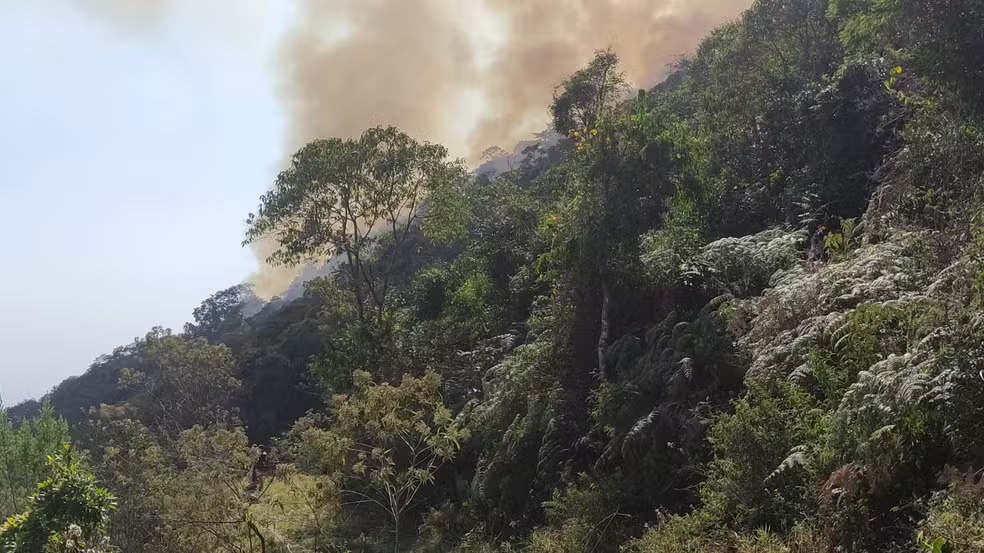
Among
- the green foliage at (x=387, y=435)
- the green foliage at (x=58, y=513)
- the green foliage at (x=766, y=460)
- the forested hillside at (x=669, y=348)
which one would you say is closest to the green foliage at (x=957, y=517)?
the forested hillside at (x=669, y=348)

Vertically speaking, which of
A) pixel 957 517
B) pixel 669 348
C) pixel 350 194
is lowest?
pixel 957 517

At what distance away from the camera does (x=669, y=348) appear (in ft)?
30.0

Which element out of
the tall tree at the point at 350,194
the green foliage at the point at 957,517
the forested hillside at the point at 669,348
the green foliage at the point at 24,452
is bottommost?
the green foliage at the point at 957,517

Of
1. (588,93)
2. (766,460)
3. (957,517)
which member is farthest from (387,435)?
(588,93)

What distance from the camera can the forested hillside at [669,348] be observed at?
5574 millimetres

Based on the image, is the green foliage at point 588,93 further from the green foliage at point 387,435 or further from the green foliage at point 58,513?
the green foliage at point 58,513

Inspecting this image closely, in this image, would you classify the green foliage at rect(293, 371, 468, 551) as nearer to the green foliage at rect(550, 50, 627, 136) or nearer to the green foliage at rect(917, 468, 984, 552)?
the green foliage at rect(917, 468, 984, 552)

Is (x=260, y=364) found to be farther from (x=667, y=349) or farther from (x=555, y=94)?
(x=667, y=349)

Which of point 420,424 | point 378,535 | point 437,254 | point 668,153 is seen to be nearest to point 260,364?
point 437,254

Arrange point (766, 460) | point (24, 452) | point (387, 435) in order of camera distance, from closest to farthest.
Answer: point (766, 460) → point (387, 435) → point (24, 452)

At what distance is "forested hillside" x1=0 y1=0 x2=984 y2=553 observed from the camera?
557cm

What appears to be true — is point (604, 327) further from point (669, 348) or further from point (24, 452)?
point (24, 452)

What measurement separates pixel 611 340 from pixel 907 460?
248 inches

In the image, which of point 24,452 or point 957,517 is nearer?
point 957,517
